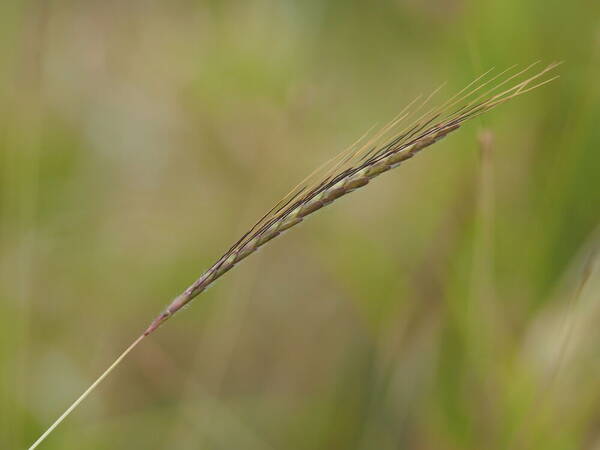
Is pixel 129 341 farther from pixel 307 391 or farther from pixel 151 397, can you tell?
pixel 307 391

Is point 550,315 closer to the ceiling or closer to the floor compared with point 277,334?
closer to the floor

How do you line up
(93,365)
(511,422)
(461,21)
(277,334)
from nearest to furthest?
(511,422) → (461,21) → (93,365) → (277,334)

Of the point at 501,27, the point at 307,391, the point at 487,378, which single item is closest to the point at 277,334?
the point at 307,391

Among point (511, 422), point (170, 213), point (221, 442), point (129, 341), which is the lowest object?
point (511, 422)

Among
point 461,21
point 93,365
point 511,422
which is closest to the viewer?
point 511,422

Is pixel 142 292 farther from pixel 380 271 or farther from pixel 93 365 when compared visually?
pixel 380 271

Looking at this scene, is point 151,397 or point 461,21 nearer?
point 461,21

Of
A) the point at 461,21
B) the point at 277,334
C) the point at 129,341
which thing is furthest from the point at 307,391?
the point at 461,21
